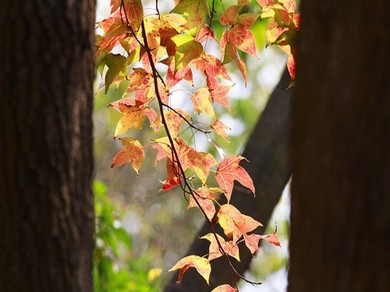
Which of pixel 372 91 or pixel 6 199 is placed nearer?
pixel 372 91

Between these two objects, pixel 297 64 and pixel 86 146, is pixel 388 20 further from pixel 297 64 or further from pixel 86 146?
pixel 86 146

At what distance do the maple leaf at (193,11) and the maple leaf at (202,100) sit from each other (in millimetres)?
273

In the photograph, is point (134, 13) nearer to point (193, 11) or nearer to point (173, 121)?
point (193, 11)

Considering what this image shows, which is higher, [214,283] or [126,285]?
[214,283]

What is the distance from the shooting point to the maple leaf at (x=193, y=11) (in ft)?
6.57

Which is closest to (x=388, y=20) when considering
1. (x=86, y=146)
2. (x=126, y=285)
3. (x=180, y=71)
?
(x=86, y=146)

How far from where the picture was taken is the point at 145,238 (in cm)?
1081

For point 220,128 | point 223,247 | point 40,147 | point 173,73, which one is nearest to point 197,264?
point 223,247

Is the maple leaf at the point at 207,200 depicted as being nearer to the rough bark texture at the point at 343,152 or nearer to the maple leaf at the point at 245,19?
the maple leaf at the point at 245,19

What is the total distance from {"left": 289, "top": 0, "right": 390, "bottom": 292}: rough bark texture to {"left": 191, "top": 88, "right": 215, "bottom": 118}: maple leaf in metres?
1.12

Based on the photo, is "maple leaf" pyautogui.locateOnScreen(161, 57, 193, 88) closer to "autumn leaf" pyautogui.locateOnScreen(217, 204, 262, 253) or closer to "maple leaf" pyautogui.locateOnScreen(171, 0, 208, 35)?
"maple leaf" pyautogui.locateOnScreen(171, 0, 208, 35)

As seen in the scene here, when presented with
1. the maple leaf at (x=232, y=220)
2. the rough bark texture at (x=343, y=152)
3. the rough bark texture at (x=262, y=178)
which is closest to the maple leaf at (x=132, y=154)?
the maple leaf at (x=232, y=220)

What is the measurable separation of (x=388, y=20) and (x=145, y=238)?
9.85 metres

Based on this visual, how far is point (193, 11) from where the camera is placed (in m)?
2.00
